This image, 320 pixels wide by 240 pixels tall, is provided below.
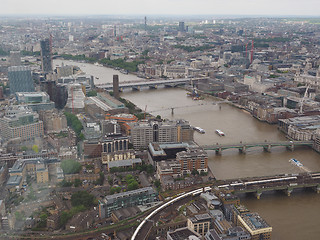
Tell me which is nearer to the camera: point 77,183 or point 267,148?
point 77,183

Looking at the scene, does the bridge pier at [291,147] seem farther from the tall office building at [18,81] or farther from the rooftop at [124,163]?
the tall office building at [18,81]

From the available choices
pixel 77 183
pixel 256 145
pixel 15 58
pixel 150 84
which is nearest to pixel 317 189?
pixel 256 145

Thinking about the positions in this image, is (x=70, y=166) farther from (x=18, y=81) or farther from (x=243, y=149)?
(x=18, y=81)

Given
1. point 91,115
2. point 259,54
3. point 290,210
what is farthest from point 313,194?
point 259,54

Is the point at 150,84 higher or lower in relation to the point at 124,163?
higher

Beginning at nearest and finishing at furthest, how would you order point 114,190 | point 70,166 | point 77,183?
1. point 114,190
2. point 77,183
3. point 70,166

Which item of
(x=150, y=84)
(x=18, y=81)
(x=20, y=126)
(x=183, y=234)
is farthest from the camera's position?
(x=150, y=84)

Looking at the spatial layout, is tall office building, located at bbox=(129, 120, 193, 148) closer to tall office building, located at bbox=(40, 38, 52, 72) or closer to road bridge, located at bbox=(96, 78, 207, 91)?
road bridge, located at bbox=(96, 78, 207, 91)

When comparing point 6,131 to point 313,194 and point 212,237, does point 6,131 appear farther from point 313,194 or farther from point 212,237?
point 313,194
